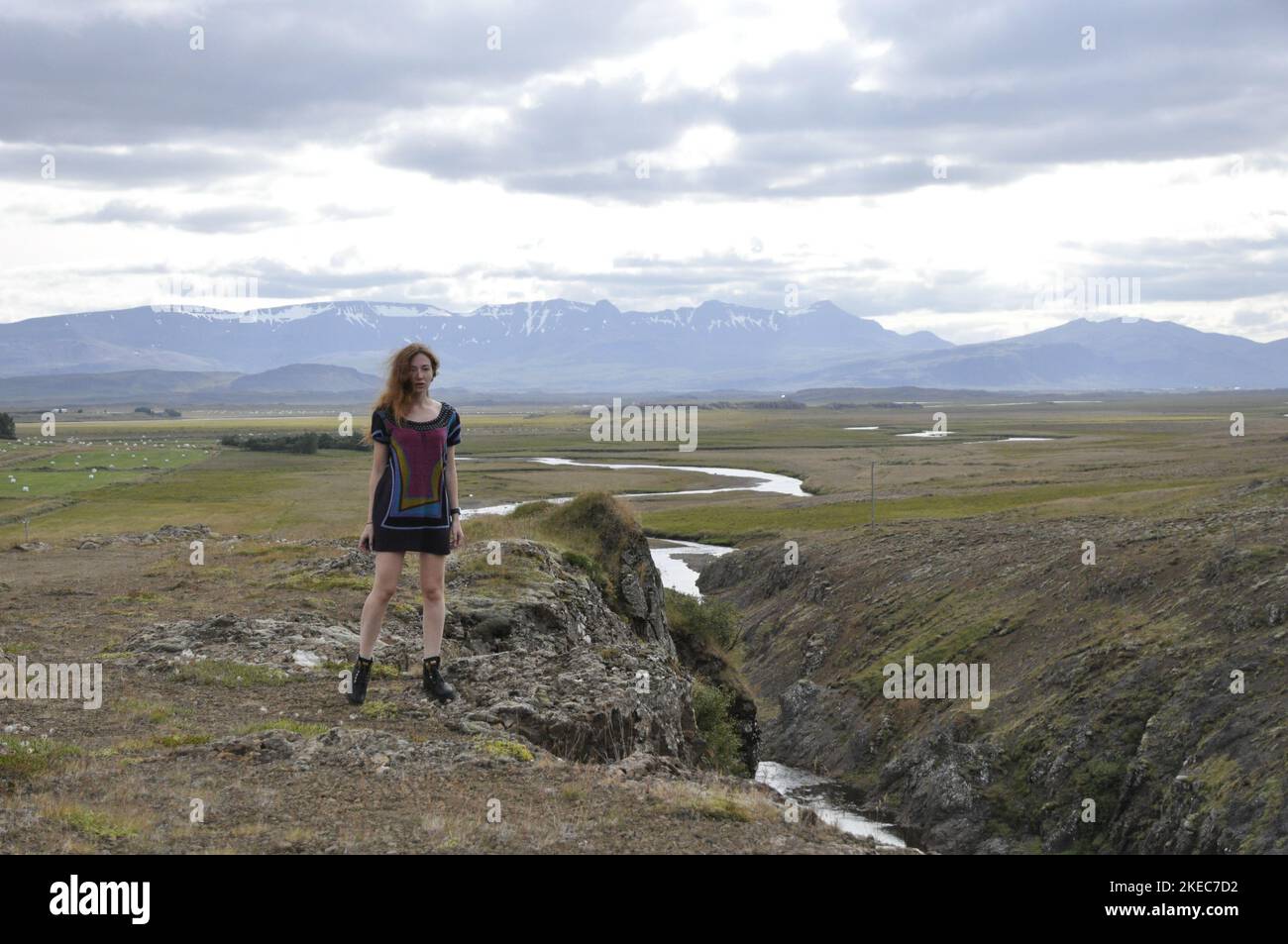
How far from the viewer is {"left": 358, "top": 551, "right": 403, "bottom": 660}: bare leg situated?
13.3m

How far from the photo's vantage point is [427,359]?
13203mm

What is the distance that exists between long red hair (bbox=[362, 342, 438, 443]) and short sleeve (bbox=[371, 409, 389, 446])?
0.39 feet

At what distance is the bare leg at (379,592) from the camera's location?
13.3m

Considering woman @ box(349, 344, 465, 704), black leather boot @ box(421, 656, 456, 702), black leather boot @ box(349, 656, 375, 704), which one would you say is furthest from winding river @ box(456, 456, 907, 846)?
black leather boot @ box(349, 656, 375, 704)

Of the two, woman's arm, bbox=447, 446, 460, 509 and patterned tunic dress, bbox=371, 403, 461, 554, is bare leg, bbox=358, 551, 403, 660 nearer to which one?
patterned tunic dress, bbox=371, 403, 461, 554

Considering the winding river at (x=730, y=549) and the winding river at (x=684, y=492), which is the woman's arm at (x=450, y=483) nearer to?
the winding river at (x=730, y=549)

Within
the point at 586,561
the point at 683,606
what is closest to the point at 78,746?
the point at 586,561

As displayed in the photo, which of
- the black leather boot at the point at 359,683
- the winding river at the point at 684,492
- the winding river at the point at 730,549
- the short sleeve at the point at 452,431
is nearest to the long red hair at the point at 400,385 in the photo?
the short sleeve at the point at 452,431
